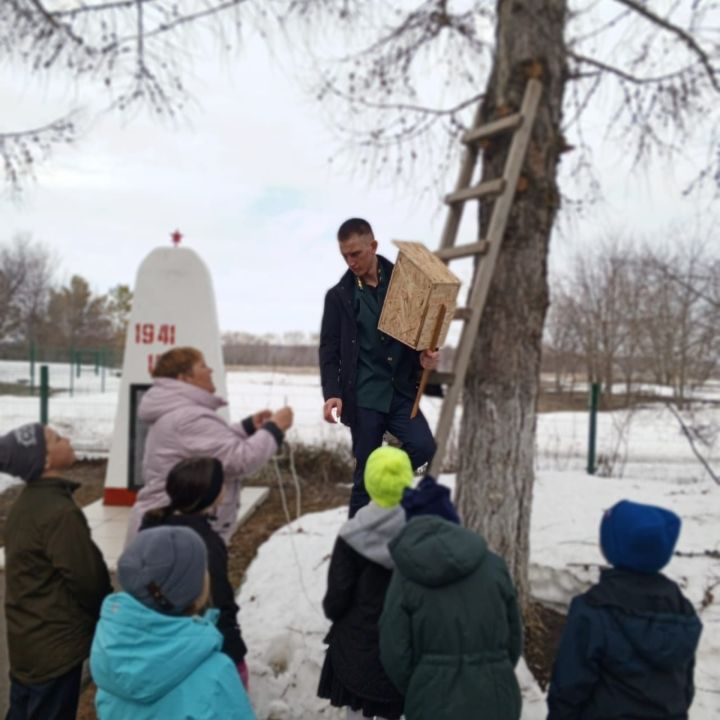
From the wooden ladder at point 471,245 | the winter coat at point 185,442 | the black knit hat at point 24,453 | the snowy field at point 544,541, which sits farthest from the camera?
the snowy field at point 544,541

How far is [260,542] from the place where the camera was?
881cm

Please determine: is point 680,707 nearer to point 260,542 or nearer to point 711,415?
point 260,542

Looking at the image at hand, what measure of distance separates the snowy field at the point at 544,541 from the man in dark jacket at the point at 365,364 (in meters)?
0.43

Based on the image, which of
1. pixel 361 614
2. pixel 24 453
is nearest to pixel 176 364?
pixel 24 453

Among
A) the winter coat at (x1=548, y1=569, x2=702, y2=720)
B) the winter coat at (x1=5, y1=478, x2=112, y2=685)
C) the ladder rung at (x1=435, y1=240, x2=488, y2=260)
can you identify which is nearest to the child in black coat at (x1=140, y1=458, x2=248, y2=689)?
the winter coat at (x1=5, y1=478, x2=112, y2=685)

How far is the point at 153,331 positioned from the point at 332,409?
927 cm

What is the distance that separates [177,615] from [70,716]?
1708mm

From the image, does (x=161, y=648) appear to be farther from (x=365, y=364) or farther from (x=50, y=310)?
(x=50, y=310)

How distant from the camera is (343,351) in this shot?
0.99 m

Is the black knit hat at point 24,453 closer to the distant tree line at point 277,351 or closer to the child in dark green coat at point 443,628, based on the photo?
the child in dark green coat at point 443,628

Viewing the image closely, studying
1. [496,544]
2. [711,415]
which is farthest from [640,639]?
[711,415]

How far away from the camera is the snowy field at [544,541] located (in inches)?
205

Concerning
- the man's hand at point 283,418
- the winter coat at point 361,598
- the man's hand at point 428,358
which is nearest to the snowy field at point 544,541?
the man's hand at point 283,418

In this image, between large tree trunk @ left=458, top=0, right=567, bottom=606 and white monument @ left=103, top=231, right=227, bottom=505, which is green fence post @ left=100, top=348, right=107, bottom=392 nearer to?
white monument @ left=103, top=231, right=227, bottom=505
